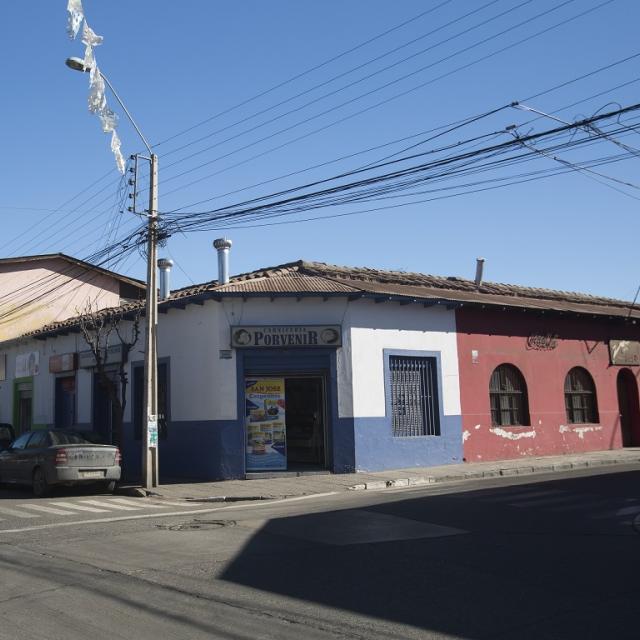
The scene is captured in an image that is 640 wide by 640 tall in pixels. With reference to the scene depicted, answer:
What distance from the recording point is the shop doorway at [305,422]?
19062 mm

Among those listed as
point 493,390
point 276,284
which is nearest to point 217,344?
point 276,284

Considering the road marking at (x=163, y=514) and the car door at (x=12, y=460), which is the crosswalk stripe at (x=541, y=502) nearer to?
the road marking at (x=163, y=514)

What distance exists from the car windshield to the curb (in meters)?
6.22

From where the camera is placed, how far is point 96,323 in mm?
22406

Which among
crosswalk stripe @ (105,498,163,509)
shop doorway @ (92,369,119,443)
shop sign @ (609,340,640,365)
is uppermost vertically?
shop sign @ (609,340,640,365)

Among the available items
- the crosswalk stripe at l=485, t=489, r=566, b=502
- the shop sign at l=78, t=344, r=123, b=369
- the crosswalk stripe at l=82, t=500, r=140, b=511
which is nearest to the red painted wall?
the crosswalk stripe at l=485, t=489, r=566, b=502

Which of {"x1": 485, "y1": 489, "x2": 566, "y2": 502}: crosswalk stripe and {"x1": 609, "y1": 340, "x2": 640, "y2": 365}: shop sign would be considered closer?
{"x1": 485, "y1": 489, "x2": 566, "y2": 502}: crosswalk stripe

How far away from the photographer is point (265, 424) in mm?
18234

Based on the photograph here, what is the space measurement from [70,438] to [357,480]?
6676 millimetres

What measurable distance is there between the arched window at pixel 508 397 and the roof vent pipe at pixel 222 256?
341 inches

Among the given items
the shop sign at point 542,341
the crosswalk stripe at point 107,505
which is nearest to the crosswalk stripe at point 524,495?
the crosswalk stripe at point 107,505

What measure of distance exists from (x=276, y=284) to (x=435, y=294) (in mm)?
5206

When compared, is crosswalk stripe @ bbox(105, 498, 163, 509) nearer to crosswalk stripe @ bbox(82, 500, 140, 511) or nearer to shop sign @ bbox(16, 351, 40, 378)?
crosswalk stripe @ bbox(82, 500, 140, 511)

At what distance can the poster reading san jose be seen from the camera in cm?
1808
